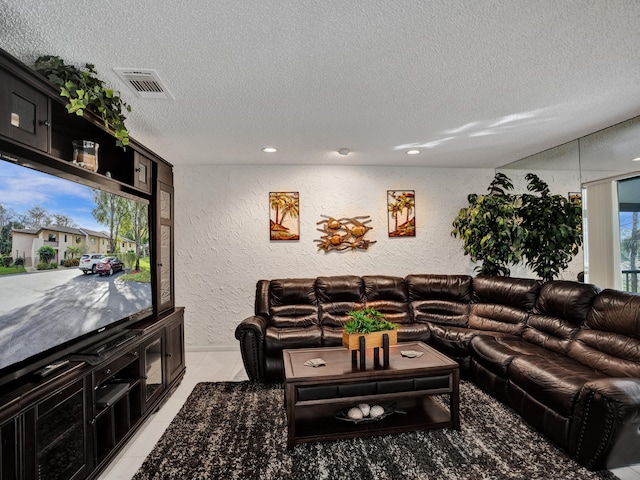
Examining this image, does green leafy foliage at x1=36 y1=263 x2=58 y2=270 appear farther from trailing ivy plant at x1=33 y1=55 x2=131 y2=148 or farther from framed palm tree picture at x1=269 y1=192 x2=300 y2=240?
framed palm tree picture at x1=269 y1=192 x2=300 y2=240

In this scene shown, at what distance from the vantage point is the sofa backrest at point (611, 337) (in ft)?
8.04

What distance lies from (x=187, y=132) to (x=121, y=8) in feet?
5.64

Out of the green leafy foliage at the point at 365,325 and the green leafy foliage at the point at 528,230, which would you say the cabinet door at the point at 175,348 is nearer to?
the green leafy foliage at the point at 365,325

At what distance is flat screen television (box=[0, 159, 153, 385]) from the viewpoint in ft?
5.15

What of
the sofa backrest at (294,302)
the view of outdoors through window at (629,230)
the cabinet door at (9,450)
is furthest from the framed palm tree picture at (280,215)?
the view of outdoors through window at (629,230)

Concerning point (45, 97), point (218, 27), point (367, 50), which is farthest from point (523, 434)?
point (45, 97)

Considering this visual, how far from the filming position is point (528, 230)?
12.9 ft

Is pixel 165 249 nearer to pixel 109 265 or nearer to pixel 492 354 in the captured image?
pixel 109 265

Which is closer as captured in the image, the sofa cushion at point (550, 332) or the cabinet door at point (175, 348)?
the sofa cushion at point (550, 332)

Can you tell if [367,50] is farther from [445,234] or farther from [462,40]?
[445,234]

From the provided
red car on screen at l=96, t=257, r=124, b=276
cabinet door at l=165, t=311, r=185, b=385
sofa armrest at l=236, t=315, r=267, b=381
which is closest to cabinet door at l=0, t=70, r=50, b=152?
red car on screen at l=96, t=257, r=124, b=276

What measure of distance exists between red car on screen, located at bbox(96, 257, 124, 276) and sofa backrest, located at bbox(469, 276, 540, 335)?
138 inches

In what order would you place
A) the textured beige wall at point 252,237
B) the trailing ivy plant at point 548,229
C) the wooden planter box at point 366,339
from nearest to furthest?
the wooden planter box at point 366,339, the trailing ivy plant at point 548,229, the textured beige wall at point 252,237

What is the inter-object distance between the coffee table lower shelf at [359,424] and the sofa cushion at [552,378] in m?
0.61
